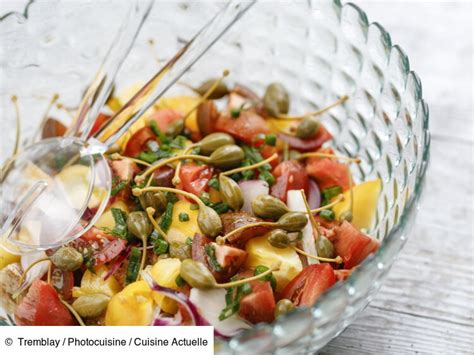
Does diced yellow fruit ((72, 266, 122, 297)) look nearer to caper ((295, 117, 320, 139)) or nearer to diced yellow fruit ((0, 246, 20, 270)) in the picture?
diced yellow fruit ((0, 246, 20, 270))

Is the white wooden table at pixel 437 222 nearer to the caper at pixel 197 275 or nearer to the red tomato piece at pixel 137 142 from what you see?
the caper at pixel 197 275

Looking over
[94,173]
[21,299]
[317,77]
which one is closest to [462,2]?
[317,77]

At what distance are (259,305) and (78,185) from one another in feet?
2.25

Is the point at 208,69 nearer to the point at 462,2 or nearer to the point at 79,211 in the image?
the point at 79,211

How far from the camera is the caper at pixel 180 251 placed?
191 centimetres

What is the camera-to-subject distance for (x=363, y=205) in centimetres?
215

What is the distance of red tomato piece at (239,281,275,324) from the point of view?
1.79 metres

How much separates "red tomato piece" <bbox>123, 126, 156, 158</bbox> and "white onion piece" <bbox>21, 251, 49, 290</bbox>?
0.40 meters

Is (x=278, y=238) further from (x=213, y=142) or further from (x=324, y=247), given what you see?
(x=213, y=142)

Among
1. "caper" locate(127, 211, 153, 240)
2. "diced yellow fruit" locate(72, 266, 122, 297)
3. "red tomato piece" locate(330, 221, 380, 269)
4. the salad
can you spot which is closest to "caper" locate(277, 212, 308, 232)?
the salad

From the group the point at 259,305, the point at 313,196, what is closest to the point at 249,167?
the point at 313,196

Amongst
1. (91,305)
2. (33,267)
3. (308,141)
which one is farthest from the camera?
(308,141)

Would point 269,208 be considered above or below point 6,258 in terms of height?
above

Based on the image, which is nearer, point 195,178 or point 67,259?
point 67,259
